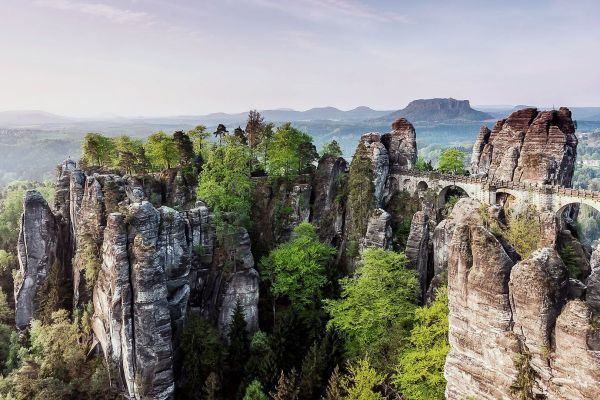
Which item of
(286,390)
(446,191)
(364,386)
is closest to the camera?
(364,386)

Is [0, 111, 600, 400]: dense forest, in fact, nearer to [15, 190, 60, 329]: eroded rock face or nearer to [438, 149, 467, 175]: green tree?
[15, 190, 60, 329]: eroded rock face

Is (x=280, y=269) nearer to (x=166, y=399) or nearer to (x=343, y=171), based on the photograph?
(x=166, y=399)

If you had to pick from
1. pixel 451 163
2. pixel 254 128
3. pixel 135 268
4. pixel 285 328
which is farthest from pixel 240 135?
pixel 285 328

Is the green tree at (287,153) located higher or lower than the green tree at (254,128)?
lower

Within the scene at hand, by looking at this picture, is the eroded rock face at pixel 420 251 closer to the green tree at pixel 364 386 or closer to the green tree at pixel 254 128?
the green tree at pixel 364 386

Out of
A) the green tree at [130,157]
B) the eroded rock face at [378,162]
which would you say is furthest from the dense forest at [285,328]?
the eroded rock face at [378,162]

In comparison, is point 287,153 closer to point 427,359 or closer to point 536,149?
point 536,149
